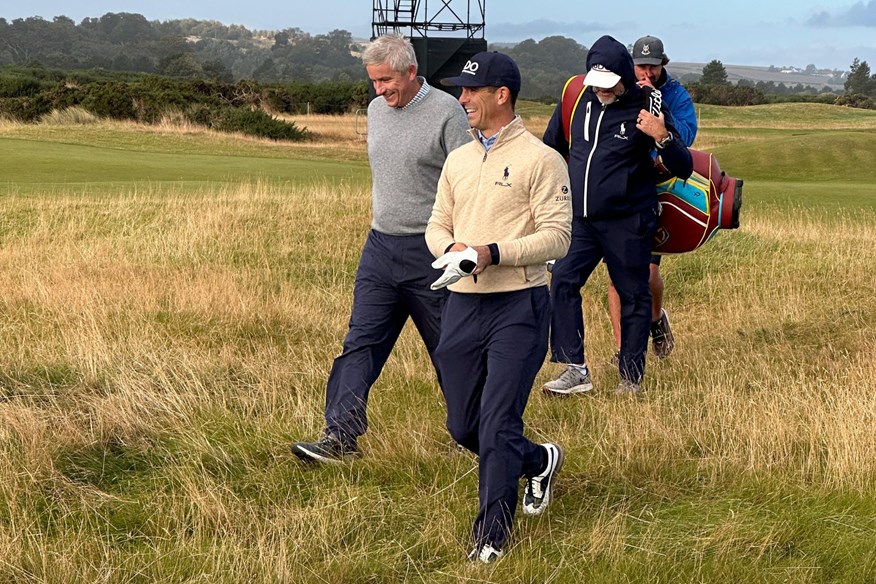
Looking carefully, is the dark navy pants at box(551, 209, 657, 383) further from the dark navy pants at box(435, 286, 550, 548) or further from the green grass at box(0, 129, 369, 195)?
the green grass at box(0, 129, 369, 195)

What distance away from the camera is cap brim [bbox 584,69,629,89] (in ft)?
17.6

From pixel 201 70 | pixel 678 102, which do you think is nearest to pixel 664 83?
pixel 678 102

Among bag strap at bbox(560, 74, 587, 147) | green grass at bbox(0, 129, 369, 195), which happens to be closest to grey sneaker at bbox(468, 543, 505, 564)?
bag strap at bbox(560, 74, 587, 147)

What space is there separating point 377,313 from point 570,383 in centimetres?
161

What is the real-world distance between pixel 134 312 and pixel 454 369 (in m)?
4.83

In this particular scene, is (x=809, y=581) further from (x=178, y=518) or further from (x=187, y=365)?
(x=187, y=365)

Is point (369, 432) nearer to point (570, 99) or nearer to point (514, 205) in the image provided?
point (514, 205)

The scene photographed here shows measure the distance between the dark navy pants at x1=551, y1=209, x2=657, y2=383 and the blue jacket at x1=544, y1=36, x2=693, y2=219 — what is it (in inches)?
5.6

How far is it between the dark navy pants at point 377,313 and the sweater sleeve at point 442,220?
690 mm

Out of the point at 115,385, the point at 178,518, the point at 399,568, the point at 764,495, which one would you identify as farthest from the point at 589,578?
the point at 115,385

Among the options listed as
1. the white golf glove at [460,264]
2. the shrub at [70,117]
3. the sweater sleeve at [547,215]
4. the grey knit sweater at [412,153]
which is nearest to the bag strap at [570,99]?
the grey knit sweater at [412,153]

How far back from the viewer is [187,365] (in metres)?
6.46

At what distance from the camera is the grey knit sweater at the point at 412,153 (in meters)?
4.82

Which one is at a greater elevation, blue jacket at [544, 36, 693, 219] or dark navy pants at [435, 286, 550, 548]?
blue jacket at [544, 36, 693, 219]
